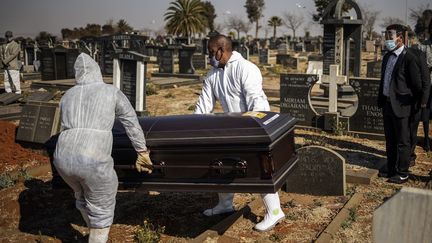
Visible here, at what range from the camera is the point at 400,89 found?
5.75 meters

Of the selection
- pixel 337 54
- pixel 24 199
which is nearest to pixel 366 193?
pixel 24 199

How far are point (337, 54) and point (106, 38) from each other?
1281 centimetres

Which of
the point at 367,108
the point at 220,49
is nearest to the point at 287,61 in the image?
the point at 367,108

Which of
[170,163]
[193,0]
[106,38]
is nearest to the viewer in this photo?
[170,163]

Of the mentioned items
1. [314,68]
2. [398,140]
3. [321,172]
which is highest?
[314,68]

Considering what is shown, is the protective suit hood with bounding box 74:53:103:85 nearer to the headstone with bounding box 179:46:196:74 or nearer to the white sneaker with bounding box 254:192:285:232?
the white sneaker with bounding box 254:192:285:232

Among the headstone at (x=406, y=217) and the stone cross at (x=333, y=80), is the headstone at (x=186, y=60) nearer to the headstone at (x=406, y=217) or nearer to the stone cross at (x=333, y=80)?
the stone cross at (x=333, y=80)

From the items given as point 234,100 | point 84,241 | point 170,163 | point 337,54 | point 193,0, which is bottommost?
point 84,241

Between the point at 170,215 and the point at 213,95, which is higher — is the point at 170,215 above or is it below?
below

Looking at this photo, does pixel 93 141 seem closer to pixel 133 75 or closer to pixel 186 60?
pixel 133 75

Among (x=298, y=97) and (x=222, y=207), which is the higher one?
(x=298, y=97)

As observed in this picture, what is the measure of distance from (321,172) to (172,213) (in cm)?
179

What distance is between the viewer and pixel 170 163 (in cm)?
384

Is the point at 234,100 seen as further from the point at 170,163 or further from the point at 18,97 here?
the point at 18,97
